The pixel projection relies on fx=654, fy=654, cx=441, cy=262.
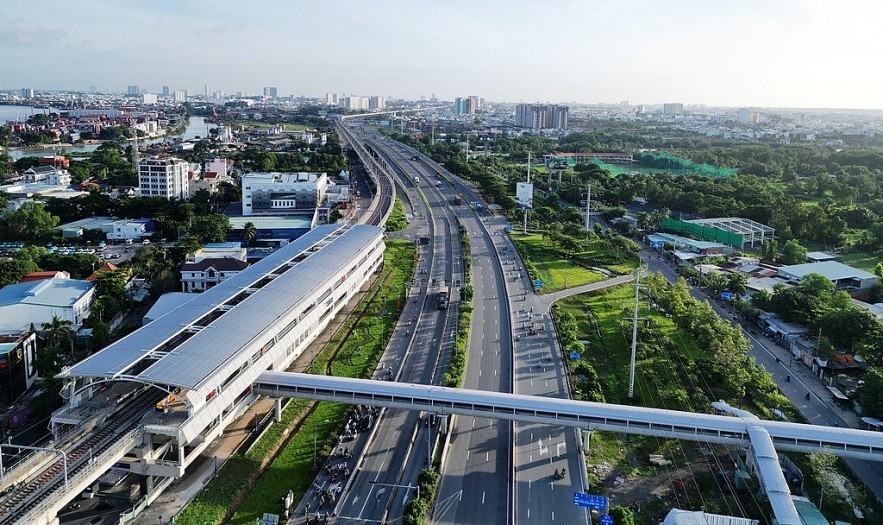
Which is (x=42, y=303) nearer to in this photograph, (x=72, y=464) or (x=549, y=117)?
(x=72, y=464)

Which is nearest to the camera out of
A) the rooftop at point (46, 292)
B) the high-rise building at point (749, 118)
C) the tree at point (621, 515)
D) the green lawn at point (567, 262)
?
the tree at point (621, 515)

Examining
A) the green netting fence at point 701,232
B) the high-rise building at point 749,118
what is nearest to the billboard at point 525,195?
the green netting fence at point 701,232

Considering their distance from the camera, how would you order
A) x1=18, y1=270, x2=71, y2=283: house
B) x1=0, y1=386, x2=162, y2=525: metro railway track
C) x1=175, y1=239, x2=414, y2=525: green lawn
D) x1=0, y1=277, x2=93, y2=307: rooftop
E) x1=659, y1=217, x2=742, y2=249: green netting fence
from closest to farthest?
x1=0, y1=386, x2=162, y2=525: metro railway track, x1=175, y1=239, x2=414, y2=525: green lawn, x1=0, y1=277, x2=93, y2=307: rooftop, x1=18, y1=270, x2=71, y2=283: house, x1=659, y1=217, x2=742, y2=249: green netting fence

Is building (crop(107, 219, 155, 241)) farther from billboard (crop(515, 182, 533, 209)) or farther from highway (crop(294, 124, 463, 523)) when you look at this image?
billboard (crop(515, 182, 533, 209))

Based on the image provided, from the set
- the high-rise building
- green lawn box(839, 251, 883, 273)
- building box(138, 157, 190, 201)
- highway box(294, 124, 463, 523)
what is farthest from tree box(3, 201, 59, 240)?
the high-rise building

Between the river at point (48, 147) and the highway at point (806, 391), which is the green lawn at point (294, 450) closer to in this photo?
the highway at point (806, 391)

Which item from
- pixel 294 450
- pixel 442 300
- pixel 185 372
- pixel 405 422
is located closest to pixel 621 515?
pixel 405 422
